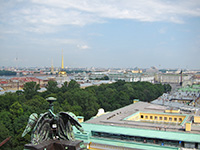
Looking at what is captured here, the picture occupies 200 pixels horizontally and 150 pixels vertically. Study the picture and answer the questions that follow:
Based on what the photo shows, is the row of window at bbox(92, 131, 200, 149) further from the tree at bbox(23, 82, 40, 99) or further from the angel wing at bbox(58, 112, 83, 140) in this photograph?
the tree at bbox(23, 82, 40, 99)

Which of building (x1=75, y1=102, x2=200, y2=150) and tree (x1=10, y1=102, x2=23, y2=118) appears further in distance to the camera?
tree (x1=10, y1=102, x2=23, y2=118)

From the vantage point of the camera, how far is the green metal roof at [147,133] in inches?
918

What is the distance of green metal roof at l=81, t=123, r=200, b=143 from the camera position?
76.5 ft

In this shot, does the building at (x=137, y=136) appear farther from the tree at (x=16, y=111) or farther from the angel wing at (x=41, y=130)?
the tree at (x=16, y=111)

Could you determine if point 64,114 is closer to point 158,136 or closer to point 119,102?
point 158,136

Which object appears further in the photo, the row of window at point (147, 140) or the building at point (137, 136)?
the building at point (137, 136)

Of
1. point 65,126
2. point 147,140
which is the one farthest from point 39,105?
point 65,126

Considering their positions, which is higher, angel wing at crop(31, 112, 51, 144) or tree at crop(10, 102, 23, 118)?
angel wing at crop(31, 112, 51, 144)

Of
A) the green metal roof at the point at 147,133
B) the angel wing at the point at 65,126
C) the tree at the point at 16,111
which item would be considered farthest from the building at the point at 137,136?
the tree at the point at 16,111

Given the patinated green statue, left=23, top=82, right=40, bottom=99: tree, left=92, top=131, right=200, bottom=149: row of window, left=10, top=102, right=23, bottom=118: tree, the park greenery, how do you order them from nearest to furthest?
the patinated green statue < left=92, top=131, right=200, bottom=149: row of window < the park greenery < left=10, top=102, right=23, bottom=118: tree < left=23, top=82, right=40, bottom=99: tree

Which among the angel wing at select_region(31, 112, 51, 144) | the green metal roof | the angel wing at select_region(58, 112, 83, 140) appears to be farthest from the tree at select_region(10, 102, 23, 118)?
the angel wing at select_region(58, 112, 83, 140)

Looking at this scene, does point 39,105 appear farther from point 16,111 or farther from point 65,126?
point 65,126

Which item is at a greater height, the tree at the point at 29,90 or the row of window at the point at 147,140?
the tree at the point at 29,90

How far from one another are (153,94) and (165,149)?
6359 centimetres
